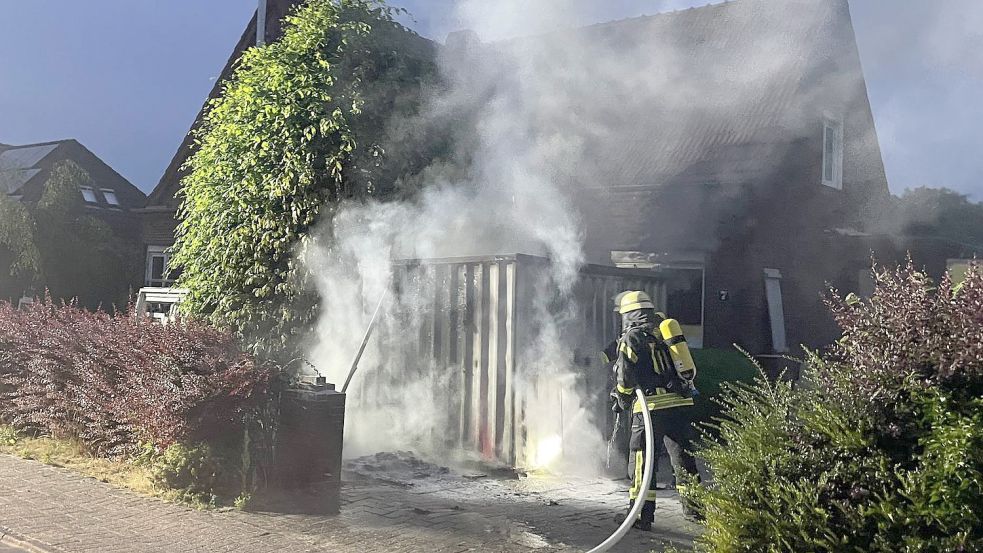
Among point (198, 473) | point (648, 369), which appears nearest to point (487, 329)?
point (648, 369)

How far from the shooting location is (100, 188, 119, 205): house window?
30803 millimetres

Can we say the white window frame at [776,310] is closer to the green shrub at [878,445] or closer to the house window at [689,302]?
the house window at [689,302]

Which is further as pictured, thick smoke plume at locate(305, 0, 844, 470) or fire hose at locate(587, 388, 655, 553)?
thick smoke plume at locate(305, 0, 844, 470)

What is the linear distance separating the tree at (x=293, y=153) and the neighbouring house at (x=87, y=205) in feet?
41.5

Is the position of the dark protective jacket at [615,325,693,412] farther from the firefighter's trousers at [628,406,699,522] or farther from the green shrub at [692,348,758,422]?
the green shrub at [692,348,758,422]

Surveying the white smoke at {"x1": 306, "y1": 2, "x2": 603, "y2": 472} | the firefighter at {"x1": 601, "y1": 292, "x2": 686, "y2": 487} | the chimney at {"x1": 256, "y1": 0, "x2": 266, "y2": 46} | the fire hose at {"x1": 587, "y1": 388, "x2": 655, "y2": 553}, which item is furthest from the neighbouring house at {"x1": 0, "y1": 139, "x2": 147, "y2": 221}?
the fire hose at {"x1": 587, "y1": 388, "x2": 655, "y2": 553}

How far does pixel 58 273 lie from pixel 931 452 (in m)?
20.6

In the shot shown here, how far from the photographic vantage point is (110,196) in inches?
1230

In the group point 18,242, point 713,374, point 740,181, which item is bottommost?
point 713,374

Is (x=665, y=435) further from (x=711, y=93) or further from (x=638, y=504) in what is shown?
(x=711, y=93)

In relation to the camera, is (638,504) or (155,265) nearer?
(638,504)

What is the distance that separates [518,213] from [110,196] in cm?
2544

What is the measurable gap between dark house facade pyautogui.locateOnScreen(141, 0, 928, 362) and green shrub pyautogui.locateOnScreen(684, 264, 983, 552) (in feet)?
28.0

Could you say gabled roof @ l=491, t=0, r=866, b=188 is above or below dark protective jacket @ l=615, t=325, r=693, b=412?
above
